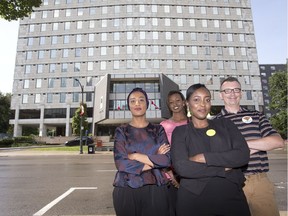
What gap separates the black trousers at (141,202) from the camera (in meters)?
2.27

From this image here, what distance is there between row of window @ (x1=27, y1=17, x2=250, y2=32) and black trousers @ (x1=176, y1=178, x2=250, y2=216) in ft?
184

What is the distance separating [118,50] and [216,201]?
53.3 metres

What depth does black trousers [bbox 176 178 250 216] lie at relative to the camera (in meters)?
1.91

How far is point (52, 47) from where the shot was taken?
182 ft

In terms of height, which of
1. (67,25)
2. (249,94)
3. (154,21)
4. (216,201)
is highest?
(67,25)

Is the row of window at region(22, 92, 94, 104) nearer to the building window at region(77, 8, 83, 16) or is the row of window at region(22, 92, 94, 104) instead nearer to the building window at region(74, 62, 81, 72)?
the building window at region(74, 62, 81, 72)

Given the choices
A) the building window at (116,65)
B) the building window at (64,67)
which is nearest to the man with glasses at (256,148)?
the building window at (116,65)

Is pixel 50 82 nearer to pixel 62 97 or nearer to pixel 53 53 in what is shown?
pixel 62 97

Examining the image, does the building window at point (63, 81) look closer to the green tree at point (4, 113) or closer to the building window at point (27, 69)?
the building window at point (27, 69)

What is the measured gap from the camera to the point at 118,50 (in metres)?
52.7

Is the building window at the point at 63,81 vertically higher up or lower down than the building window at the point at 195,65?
lower down

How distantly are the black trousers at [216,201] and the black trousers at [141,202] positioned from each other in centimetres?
36

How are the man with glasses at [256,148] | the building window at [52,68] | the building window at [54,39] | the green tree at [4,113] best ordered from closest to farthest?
the man with glasses at [256,148] → the building window at [52,68] → the building window at [54,39] → the green tree at [4,113]

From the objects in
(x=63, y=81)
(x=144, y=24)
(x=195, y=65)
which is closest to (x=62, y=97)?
(x=63, y=81)
